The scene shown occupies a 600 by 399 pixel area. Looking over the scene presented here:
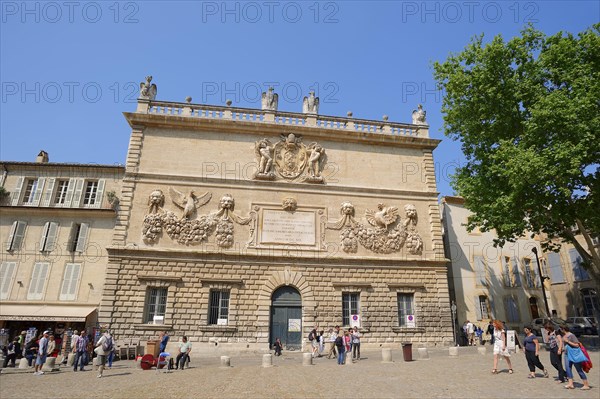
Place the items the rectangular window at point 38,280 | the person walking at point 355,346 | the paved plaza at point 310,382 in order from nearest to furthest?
the paved plaza at point 310,382 < the person walking at point 355,346 < the rectangular window at point 38,280

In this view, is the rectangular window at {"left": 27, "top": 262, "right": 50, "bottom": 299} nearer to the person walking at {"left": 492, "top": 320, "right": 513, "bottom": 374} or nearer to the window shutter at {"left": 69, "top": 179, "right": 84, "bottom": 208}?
the window shutter at {"left": 69, "top": 179, "right": 84, "bottom": 208}

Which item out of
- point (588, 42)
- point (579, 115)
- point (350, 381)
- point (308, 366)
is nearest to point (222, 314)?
point (308, 366)

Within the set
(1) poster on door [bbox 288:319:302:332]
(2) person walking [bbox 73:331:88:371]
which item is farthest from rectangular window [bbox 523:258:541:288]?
(2) person walking [bbox 73:331:88:371]

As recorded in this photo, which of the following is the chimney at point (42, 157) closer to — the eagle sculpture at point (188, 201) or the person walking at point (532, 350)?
the eagle sculpture at point (188, 201)

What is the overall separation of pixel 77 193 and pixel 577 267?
3349 cm

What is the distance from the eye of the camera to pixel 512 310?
23.8 m

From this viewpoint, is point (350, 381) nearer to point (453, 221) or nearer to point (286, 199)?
point (286, 199)

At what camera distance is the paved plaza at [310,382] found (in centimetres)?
830

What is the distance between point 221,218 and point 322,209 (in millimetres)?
5162

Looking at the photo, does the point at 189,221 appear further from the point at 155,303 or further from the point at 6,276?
the point at 6,276

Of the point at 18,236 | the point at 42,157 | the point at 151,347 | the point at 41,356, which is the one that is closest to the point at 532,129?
the point at 151,347

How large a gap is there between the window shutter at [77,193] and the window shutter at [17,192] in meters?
2.64

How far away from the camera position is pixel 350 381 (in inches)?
387

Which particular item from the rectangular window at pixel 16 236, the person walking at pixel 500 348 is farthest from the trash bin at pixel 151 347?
the person walking at pixel 500 348
